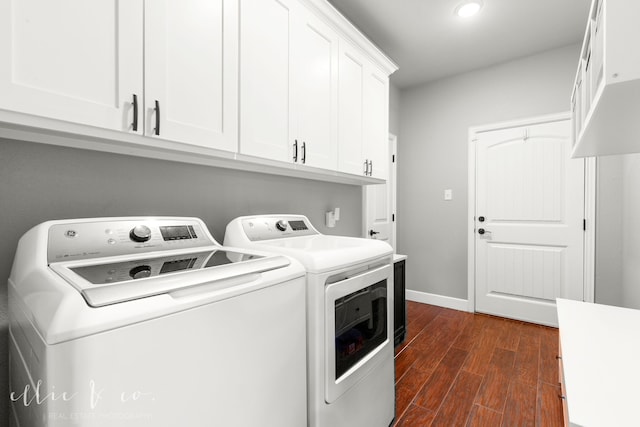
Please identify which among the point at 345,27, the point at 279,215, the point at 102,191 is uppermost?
the point at 345,27

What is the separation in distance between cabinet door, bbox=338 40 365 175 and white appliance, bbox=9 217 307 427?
45.0 inches

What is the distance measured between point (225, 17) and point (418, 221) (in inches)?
120

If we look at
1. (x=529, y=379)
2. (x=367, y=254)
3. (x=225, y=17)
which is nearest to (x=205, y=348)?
(x=367, y=254)

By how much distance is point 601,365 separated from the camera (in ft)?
2.70

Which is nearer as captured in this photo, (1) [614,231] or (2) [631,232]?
(2) [631,232]

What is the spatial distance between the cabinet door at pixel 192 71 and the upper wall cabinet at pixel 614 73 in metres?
1.23

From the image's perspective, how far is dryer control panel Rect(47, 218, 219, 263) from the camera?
3.12 ft

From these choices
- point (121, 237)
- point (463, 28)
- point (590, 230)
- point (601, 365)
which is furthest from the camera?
point (590, 230)

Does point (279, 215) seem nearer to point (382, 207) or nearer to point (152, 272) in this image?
point (152, 272)

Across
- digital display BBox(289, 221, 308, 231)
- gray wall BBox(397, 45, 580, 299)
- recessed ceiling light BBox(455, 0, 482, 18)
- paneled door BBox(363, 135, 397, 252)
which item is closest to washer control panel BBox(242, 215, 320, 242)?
digital display BBox(289, 221, 308, 231)

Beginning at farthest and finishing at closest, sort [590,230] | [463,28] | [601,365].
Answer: [590,230]
[463,28]
[601,365]

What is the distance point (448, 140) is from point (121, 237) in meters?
3.37

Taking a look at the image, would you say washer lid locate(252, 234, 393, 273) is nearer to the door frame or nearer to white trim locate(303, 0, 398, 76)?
white trim locate(303, 0, 398, 76)

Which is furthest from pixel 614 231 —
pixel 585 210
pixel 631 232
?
pixel 631 232
